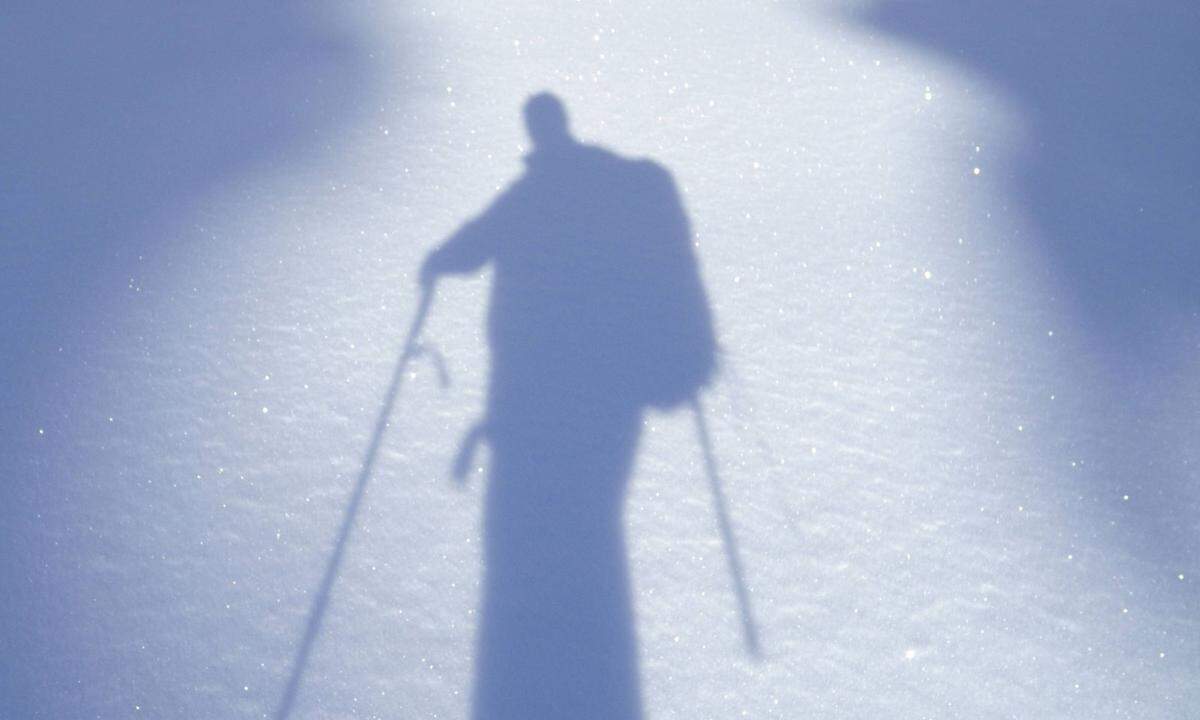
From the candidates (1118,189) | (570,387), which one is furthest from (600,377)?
(1118,189)

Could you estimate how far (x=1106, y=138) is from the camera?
3.52m

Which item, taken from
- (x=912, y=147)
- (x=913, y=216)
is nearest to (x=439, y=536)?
(x=913, y=216)

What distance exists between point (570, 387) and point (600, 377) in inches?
4.1

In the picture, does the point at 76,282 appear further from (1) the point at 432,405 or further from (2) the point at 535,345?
(2) the point at 535,345

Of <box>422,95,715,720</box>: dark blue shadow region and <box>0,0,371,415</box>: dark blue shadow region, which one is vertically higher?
<box>0,0,371,415</box>: dark blue shadow region

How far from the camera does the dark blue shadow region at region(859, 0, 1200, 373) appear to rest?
2857 mm

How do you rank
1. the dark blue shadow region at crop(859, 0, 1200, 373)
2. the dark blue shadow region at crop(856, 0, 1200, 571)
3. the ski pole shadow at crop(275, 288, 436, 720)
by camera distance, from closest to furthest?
the ski pole shadow at crop(275, 288, 436, 720) < the dark blue shadow region at crop(856, 0, 1200, 571) < the dark blue shadow region at crop(859, 0, 1200, 373)

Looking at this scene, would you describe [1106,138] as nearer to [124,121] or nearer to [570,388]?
[570,388]

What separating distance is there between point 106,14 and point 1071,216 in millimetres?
4636

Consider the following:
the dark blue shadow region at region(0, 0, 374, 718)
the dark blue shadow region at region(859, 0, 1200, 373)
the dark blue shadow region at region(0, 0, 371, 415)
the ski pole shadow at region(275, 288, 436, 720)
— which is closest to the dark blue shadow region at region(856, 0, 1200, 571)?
the dark blue shadow region at region(859, 0, 1200, 373)

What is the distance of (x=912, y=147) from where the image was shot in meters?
3.48

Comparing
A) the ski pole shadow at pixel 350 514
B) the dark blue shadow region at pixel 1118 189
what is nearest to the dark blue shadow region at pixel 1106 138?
the dark blue shadow region at pixel 1118 189

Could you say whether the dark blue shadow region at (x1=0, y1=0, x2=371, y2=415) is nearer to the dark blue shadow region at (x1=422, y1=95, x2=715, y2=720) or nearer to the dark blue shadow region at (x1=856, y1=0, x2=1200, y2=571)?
the dark blue shadow region at (x1=422, y1=95, x2=715, y2=720)

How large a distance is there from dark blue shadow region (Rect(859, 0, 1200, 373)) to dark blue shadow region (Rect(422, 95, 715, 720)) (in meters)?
1.42
